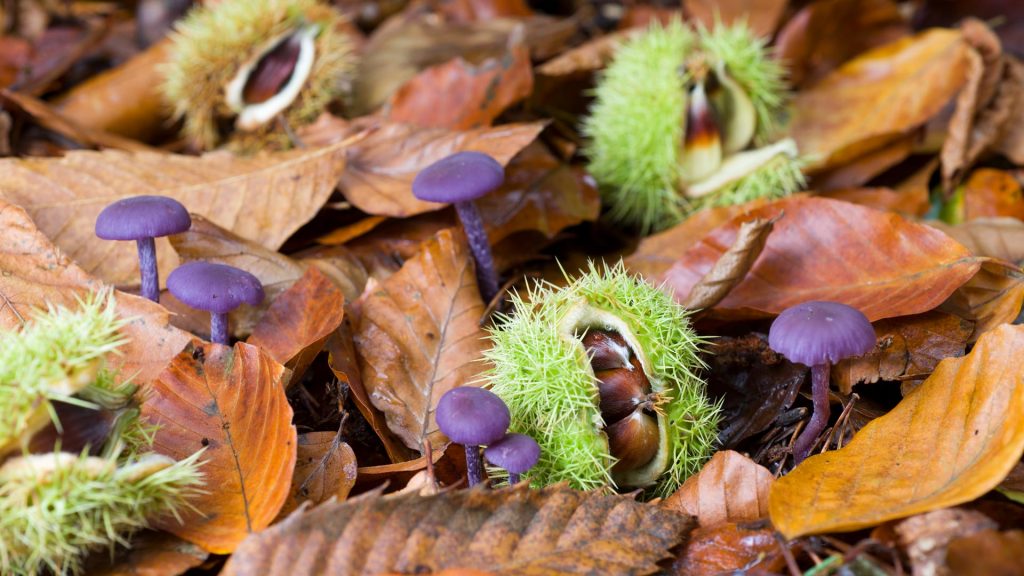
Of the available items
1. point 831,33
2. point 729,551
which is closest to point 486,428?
point 729,551

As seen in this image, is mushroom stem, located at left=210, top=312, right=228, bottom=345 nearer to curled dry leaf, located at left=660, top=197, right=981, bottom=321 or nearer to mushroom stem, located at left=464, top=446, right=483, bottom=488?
mushroom stem, located at left=464, top=446, right=483, bottom=488

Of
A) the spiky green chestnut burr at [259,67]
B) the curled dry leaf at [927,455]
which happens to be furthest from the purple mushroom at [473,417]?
the spiky green chestnut burr at [259,67]

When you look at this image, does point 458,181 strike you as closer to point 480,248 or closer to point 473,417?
point 480,248

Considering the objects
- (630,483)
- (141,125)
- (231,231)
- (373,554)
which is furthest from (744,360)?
(141,125)

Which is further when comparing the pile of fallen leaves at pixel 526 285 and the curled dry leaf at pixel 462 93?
the curled dry leaf at pixel 462 93

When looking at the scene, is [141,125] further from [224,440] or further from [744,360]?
[744,360]

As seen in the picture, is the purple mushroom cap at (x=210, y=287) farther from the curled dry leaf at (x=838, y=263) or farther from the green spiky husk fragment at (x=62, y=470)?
the curled dry leaf at (x=838, y=263)

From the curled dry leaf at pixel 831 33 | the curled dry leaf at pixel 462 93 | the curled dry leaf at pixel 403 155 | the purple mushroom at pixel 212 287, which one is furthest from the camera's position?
the curled dry leaf at pixel 831 33
